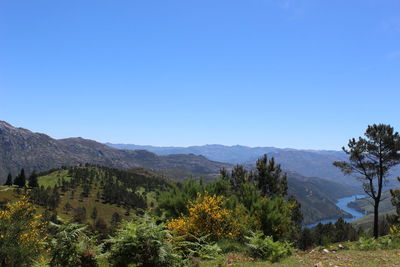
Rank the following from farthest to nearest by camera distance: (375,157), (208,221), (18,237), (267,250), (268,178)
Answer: (268,178)
(375,157)
(18,237)
(208,221)
(267,250)

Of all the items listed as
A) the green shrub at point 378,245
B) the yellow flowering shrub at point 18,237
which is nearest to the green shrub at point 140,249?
the green shrub at point 378,245

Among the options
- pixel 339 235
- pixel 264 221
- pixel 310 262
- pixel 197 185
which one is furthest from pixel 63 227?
pixel 339 235

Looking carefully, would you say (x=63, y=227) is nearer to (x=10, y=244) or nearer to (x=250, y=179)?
(x=10, y=244)

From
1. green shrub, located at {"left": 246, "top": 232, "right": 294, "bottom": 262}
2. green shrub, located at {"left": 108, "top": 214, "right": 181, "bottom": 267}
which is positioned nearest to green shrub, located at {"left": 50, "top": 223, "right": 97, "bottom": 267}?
green shrub, located at {"left": 108, "top": 214, "right": 181, "bottom": 267}

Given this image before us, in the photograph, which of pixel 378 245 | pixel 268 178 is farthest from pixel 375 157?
pixel 378 245

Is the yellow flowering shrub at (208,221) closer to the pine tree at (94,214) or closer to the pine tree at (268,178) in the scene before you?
the pine tree at (268,178)

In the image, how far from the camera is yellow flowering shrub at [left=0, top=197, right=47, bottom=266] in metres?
24.6

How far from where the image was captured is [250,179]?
131 feet

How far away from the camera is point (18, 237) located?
26094 millimetres

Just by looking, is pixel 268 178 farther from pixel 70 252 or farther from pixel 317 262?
pixel 70 252

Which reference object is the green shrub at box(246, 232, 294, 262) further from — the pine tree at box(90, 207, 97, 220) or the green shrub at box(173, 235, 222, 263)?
the pine tree at box(90, 207, 97, 220)

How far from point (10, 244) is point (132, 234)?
76.5 ft

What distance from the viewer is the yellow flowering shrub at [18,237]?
24.6 metres

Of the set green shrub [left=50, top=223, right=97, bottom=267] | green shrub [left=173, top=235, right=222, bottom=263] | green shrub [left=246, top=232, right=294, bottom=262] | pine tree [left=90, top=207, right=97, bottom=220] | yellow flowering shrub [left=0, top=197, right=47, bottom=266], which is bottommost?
pine tree [left=90, top=207, right=97, bottom=220]
